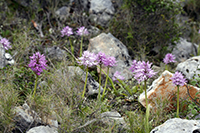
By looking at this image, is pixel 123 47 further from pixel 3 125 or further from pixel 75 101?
pixel 3 125

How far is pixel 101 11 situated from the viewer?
5.86 m

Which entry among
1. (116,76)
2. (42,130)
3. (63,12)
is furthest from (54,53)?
(42,130)

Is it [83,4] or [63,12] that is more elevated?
[83,4]

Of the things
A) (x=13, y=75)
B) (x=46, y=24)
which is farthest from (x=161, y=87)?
(x=46, y=24)

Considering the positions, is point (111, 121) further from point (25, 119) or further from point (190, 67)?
point (190, 67)

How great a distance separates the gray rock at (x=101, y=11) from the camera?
576cm

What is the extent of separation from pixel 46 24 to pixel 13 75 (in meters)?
2.55

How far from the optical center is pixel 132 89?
394 cm

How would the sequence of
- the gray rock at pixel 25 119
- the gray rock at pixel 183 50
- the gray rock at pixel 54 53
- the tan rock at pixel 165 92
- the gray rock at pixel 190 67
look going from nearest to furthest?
1. the gray rock at pixel 25 119
2. the tan rock at pixel 165 92
3. the gray rock at pixel 190 67
4. the gray rock at pixel 54 53
5. the gray rock at pixel 183 50

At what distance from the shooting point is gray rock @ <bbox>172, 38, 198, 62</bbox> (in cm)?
530

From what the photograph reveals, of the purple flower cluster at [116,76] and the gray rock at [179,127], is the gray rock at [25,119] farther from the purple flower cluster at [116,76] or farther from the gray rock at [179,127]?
the purple flower cluster at [116,76]

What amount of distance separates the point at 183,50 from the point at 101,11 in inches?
95.8

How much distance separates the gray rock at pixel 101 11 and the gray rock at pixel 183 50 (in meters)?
1.98

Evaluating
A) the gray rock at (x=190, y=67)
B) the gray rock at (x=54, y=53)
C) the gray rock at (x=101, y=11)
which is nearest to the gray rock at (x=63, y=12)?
the gray rock at (x=101, y=11)
